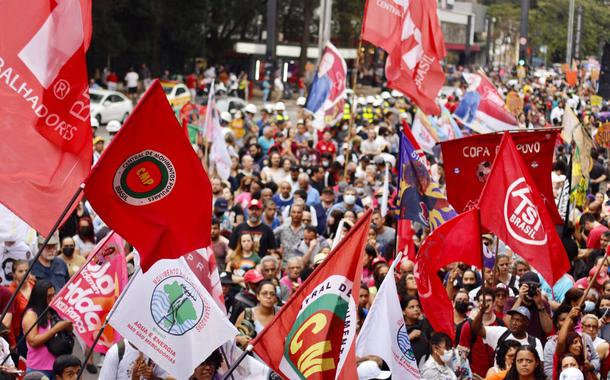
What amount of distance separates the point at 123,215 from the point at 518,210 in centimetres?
372

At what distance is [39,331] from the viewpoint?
391 inches

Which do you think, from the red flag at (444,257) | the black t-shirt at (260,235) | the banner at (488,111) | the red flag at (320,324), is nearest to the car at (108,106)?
the banner at (488,111)

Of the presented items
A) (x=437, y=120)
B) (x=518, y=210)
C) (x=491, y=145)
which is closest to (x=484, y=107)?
(x=437, y=120)

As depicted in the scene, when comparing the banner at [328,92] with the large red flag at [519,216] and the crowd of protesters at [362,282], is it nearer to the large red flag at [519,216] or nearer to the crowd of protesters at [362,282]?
the crowd of protesters at [362,282]

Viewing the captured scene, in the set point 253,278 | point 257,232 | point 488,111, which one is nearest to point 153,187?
point 253,278

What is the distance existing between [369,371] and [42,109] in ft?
8.44

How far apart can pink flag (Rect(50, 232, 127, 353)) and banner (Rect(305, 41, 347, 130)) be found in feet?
41.8

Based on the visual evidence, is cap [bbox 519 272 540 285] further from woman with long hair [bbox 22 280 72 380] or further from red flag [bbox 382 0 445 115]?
red flag [bbox 382 0 445 115]

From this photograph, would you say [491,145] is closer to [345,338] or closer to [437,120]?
[345,338]

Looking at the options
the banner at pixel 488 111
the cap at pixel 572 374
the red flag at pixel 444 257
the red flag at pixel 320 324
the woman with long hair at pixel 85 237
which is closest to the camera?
the red flag at pixel 320 324

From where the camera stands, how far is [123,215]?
772 centimetres

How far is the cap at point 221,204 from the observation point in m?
16.2

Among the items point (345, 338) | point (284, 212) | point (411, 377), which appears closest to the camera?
point (345, 338)

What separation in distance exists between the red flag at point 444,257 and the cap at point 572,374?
894 millimetres
